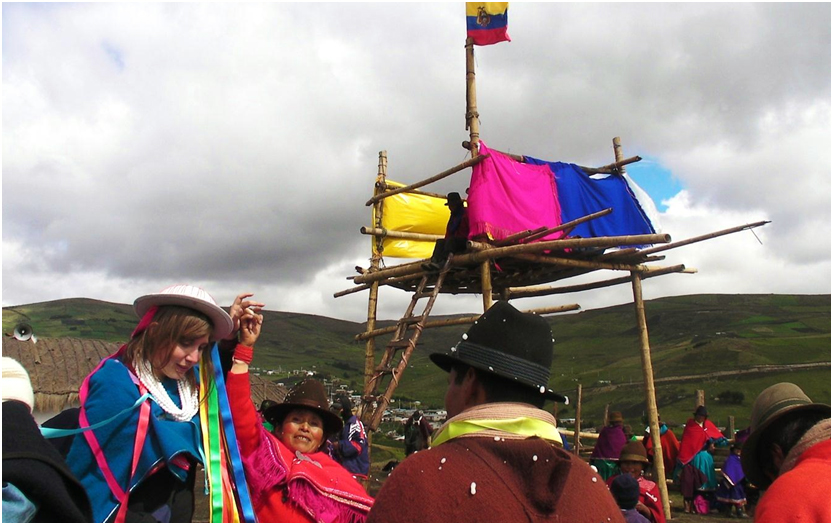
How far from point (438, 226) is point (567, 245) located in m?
5.21

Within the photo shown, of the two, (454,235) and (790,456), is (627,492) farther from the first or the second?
(454,235)

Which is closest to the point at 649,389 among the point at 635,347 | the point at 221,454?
the point at 221,454

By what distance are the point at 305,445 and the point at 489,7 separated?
319 inches

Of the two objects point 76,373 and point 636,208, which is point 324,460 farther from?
point 636,208

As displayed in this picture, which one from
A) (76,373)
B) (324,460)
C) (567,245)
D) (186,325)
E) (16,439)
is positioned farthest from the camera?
(76,373)

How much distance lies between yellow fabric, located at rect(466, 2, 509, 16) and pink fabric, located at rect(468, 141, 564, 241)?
2.10 meters

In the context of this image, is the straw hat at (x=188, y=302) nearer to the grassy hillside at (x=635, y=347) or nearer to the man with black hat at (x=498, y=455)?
the man with black hat at (x=498, y=455)

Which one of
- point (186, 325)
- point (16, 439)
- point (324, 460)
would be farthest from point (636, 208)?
point (16, 439)

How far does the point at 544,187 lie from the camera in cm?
1023

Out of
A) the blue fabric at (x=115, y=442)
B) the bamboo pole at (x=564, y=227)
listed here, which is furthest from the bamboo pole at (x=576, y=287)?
the blue fabric at (x=115, y=442)

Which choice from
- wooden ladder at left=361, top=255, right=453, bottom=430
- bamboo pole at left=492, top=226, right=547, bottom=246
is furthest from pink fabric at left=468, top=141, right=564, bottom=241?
wooden ladder at left=361, top=255, right=453, bottom=430

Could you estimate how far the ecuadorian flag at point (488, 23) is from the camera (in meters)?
9.48

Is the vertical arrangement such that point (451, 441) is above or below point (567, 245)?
below

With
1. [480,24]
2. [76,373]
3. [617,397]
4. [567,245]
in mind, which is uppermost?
[480,24]
